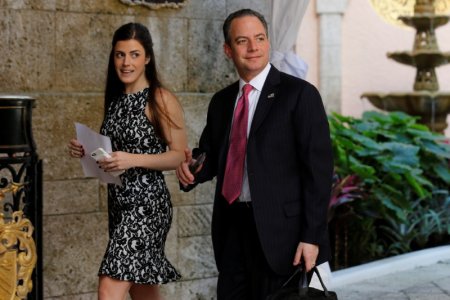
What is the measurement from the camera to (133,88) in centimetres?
457

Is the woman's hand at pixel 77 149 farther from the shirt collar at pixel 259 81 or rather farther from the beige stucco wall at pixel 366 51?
the beige stucco wall at pixel 366 51

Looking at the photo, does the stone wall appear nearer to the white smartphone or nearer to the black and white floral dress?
the black and white floral dress

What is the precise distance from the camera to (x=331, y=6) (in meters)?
15.8

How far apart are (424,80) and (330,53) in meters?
2.77

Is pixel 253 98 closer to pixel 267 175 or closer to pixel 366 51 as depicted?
pixel 267 175

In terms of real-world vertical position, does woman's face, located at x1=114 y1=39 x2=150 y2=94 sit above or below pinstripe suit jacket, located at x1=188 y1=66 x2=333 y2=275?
above

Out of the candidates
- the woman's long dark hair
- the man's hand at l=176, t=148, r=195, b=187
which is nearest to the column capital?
the woman's long dark hair

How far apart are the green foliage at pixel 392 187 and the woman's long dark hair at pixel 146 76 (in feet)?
12.5

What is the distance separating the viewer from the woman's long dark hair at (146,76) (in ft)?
14.7

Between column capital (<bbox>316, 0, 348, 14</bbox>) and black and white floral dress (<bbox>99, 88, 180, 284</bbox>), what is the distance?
37.9 feet

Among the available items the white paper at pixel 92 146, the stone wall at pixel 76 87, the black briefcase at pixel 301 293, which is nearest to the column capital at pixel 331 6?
the stone wall at pixel 76 87

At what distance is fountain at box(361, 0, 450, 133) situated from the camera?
1262cm

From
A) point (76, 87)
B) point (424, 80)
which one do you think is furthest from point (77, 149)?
point (424, 80)

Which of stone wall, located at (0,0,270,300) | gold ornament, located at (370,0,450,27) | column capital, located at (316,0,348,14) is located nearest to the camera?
stone wall, located at (0,0,270,300)
